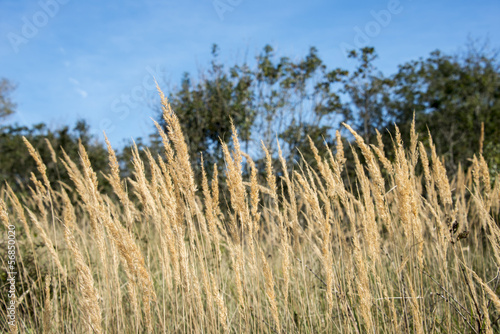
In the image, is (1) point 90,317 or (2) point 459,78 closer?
(1) point 90,317

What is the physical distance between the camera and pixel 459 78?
58.7 ft

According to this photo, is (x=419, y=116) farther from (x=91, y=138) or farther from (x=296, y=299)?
(x=296, y=299)

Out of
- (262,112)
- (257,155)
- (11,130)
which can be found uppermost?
(11,130)

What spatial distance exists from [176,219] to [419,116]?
705 inches

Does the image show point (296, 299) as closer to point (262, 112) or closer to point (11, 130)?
point (262, 112)

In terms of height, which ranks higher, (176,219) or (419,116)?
(419,116)

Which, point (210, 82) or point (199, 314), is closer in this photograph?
point (199, 314)

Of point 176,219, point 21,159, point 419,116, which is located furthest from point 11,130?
point 176,219

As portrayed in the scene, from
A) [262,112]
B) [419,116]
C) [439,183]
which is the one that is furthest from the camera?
[419,116]

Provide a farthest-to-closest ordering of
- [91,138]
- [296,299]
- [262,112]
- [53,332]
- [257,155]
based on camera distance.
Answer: [91,138]
[262,112]
[257,155]
[296,299]
[53,332]

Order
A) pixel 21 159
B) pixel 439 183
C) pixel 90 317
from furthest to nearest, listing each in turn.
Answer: pixel 21 159
pixel 439 183
pixel 90 317

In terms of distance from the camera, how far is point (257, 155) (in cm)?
972

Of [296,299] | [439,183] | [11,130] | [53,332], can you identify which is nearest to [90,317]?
[53,332]

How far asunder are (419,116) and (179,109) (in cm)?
1223
